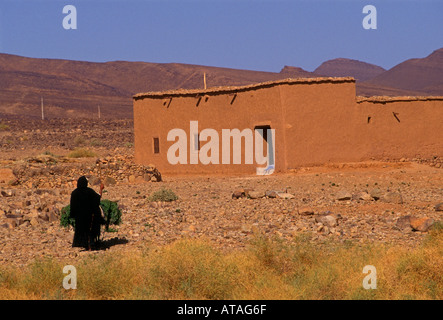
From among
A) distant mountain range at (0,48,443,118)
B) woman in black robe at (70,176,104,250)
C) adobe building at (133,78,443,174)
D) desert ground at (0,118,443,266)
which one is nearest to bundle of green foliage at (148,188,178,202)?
desert ground at (0,118,443,266)

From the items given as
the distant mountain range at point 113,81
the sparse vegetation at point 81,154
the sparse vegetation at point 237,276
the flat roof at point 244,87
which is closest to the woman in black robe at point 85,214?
the sparse vegetation at point 237,276

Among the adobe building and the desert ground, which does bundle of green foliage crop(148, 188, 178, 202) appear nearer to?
the desert ground

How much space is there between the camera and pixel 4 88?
94.1 meters

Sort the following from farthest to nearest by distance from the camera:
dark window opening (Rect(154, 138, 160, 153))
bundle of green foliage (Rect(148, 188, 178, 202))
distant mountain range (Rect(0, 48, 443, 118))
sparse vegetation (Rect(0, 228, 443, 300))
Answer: distant mountain range (Rect(0, 48, 443, 118)), dark window opening (Rect(154, 138, 160, 153)), bundle of green foliage (Rect(148, 188, 178, 202)), sparse vegetation (Rect(0, 228, 443, 300))

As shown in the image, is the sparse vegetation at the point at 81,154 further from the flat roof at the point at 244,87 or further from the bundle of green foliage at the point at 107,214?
the bundle of green foliage at the point at 107,214

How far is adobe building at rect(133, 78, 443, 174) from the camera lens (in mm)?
20562

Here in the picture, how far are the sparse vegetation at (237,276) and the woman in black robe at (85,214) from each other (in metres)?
1.58

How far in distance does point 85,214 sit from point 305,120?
12.4 metres

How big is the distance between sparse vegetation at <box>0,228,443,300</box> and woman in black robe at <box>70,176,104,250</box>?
1.58 meters

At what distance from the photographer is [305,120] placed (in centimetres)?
2061

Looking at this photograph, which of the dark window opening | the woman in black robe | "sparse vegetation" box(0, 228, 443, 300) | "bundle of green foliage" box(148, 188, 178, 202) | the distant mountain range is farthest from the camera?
the distant mountain range

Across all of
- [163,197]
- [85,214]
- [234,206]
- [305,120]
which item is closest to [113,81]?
[305,120]

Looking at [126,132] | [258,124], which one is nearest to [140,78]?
[126,132]
